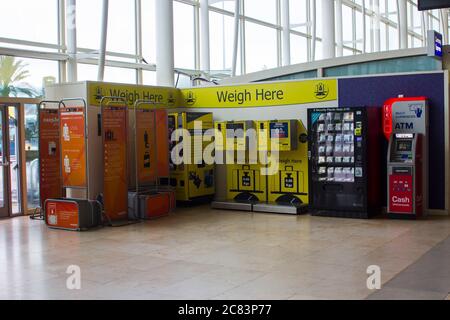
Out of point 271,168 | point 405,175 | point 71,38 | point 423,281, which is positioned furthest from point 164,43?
point 423,281

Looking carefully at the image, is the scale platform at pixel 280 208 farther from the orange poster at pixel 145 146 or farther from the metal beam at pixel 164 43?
the metal beam at pixel 164 43

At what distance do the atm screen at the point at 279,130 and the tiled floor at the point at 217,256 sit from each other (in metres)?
1.36

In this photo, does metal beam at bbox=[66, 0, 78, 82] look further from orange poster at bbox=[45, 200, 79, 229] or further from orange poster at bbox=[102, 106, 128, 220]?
orange poster at bbox=[45, 200, 79, 229]

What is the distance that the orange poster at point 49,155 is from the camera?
357 inches

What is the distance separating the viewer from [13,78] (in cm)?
994

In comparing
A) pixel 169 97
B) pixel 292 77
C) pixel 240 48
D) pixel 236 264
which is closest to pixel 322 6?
pixel 240 48

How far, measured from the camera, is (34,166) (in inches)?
396

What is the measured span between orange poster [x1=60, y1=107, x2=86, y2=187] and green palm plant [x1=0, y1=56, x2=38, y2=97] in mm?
1855

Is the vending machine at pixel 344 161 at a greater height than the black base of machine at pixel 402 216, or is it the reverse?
the vending machine at pixel 344 161

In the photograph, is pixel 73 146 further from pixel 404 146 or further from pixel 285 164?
pixel 404 146

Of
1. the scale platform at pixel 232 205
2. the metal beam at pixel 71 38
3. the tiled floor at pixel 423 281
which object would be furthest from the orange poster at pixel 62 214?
the tiled floor at pixel 423 281

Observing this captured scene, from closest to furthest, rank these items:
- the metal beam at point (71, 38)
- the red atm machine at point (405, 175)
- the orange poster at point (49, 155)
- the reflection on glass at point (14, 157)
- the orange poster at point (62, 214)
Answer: the orange poster at point (62, 214) → the red atm machine at point (405, 175) → the orange poster at point (49, 155) → the reflection on glass at point (14, 157) → the metal beam at point (71, 38)

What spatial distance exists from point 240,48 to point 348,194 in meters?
7.97

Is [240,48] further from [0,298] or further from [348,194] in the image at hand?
[0,298]
